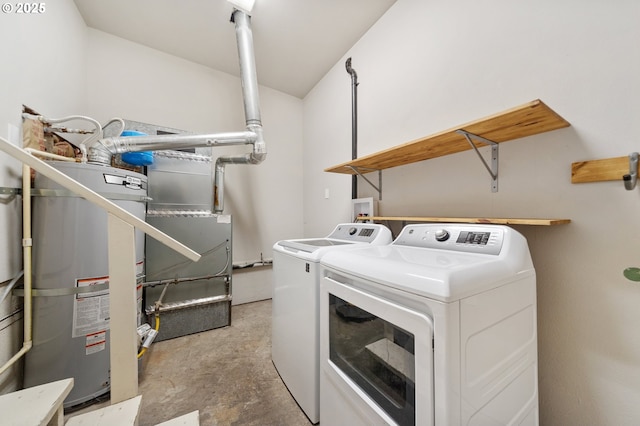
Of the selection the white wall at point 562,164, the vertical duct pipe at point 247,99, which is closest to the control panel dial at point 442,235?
the white wall at point 562,164

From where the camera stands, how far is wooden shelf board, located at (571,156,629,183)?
878mm

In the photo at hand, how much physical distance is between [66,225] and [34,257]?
24 cm

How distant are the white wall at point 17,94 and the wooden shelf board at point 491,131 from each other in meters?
2.11

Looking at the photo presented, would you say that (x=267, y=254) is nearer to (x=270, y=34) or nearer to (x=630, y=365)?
(x=270, y=34)

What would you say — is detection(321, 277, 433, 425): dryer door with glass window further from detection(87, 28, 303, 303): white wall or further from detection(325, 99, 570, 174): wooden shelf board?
detection(87, 28, 303, 303): white wall

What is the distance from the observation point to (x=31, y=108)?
4.58 ft

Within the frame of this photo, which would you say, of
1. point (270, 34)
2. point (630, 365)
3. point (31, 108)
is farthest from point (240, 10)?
point (630, 365)

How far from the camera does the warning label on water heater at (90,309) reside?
1.35m

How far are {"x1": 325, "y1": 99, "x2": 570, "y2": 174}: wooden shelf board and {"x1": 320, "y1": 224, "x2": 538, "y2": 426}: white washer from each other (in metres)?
0.47

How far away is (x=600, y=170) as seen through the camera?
919 millimetres

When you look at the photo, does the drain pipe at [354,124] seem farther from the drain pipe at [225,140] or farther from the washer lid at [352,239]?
the drain pipe at [225,140]

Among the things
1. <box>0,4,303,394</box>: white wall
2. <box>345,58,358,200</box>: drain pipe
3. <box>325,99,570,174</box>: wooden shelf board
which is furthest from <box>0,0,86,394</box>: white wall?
<box>345,58,358,200</box>: drain pipe

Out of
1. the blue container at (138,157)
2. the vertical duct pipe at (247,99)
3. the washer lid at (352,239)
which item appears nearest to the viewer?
the washer lid at (352,239)

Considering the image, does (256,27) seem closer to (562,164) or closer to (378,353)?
(562,164)
